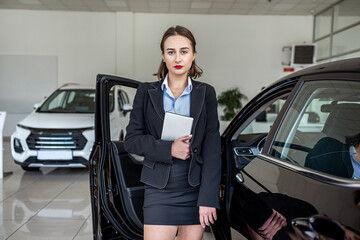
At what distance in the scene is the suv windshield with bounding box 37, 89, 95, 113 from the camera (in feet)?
17.6

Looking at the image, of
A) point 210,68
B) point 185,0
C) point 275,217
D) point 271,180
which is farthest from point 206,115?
point 210,68

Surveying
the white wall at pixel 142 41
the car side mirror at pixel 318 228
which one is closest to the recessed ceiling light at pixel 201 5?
the white wall at pixel 142 41

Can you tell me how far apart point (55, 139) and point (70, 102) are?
1.16 metres

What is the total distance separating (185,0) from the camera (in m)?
8.06

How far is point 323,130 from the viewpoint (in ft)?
3.93

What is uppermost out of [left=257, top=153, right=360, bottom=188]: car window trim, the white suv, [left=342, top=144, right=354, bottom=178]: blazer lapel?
[left=342, top=144, right=354, bottom=178]: blazer lapel

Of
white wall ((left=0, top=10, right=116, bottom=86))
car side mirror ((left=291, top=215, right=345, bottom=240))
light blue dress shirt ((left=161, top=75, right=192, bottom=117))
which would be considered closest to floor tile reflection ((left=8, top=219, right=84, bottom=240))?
light blue dress shirt ((left=161, top=75, right=192, bottom=117))

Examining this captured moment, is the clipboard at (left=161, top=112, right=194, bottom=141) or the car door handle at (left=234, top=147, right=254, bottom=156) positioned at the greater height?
the clipboard at (left=161, top=112, right=194, bottom=141)

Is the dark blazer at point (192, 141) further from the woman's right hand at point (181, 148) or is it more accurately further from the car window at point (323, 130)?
the car window at point (323, 130)

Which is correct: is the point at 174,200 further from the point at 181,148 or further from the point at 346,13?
the point at 346,13

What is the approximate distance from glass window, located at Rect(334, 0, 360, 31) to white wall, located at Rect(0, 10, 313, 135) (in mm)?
1301

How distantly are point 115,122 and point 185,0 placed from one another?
14.7 ft

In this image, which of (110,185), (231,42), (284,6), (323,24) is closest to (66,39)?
(231,42)

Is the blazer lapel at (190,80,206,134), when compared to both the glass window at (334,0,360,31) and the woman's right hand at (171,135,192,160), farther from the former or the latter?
the glass window at (334,0,360,31)
